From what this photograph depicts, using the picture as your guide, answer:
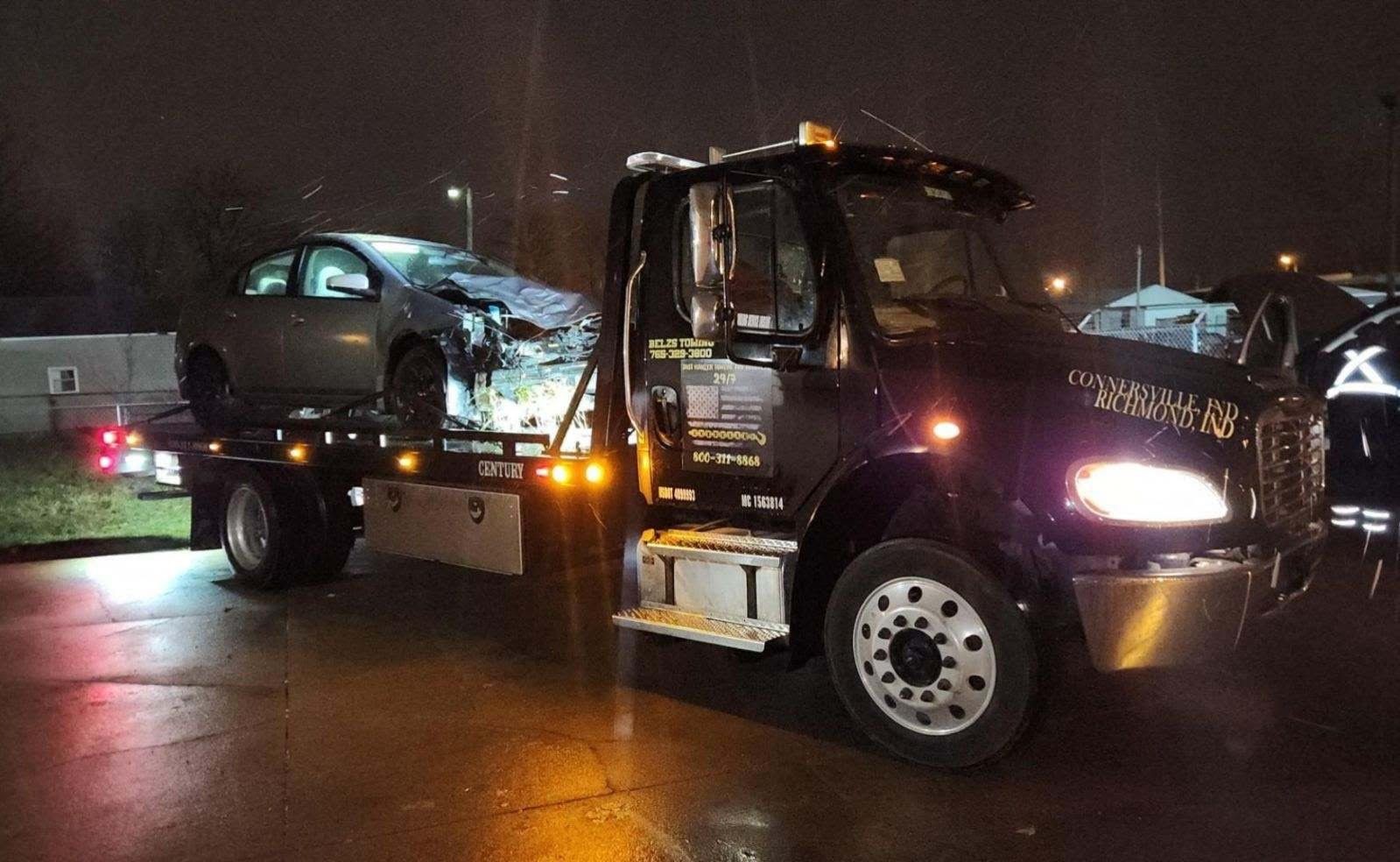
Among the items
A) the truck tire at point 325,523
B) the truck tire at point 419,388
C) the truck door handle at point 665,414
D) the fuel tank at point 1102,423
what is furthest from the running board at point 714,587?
the truck tire at point 325,523

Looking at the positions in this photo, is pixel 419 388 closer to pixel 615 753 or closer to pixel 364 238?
pixel 364 238

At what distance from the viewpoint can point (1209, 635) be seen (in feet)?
14.2

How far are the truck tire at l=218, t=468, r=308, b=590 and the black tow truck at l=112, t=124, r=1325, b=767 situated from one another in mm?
3120

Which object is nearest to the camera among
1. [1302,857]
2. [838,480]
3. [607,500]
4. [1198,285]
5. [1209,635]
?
[1302,857]

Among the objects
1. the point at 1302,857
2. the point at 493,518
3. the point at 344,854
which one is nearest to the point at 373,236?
the point at 493,518

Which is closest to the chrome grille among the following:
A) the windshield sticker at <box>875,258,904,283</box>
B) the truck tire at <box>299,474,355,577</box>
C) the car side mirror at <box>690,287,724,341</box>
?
the windshield sticker at <box>875,258,904,283</box>

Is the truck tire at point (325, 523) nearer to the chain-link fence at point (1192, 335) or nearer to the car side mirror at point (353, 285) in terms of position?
the car side mirror at point (353, 285)

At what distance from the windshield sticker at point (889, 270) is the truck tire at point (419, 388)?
141 inches

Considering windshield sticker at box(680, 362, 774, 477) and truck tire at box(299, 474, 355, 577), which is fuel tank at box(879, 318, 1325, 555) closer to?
windshield sticker at box(680, 362, 774, 477)

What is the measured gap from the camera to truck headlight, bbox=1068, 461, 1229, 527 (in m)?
4.32

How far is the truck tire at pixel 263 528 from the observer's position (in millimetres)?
8633

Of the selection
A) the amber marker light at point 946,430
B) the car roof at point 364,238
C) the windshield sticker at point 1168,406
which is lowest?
the amber marker light at point 946,430

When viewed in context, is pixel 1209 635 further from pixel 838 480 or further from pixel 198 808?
pixel 198 808

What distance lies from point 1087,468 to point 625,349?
241 cm
